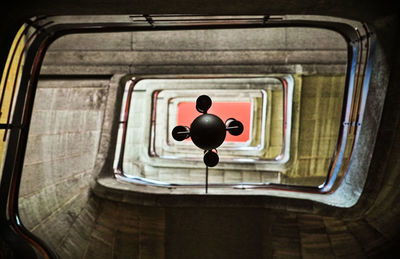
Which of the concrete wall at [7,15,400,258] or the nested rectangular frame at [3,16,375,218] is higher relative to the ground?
the nested rectangular frame at [3,16,375,218]

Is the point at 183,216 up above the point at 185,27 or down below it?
below

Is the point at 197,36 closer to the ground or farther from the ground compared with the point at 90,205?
farther from the ground

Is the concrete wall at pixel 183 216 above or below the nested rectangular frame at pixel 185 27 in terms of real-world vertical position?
below

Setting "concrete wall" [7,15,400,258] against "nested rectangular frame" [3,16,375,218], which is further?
"nested rectangular frame" [3,16,375,218]

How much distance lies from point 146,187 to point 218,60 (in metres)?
2.86

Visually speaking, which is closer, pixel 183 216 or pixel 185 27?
pixel 185 27

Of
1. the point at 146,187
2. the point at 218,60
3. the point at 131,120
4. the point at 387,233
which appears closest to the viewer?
the point at 387,233

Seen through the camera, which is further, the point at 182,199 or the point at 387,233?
the point at 182,199

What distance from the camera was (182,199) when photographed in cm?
436

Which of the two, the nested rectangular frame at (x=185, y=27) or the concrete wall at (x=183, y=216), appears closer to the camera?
the concrete wall at (x=183, y=216)

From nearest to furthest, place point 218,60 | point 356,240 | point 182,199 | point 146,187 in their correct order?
point 356,240, point 182,199, point 146,187, point 218,60

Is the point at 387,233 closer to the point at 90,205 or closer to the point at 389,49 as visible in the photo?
the point at 389,49

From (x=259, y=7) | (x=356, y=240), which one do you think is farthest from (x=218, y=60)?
(x=356, y=240)

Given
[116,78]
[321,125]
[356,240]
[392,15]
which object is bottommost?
[356,240]
